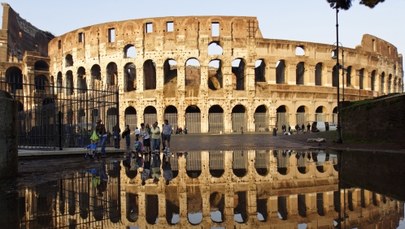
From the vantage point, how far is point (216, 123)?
34.3 metres

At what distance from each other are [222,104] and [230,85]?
183cm

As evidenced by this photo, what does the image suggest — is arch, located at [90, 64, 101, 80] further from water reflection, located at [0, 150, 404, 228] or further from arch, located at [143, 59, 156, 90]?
water reflection, located at [0, 150, 404, 228]

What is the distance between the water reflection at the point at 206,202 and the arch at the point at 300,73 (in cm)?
3106

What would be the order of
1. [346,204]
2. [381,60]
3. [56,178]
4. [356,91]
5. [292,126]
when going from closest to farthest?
[346,204] < [56,178] < [292,126] < [356,91] < [381,60]

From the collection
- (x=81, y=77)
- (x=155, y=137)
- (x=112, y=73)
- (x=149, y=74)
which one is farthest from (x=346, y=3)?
(x=81, y=77)

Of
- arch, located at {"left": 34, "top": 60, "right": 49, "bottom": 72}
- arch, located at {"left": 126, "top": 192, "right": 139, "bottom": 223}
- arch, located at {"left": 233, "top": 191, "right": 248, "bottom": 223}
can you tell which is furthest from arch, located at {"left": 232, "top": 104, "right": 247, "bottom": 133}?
arch, located at {"left": 126, "top": 192, "right": 139, "bottom": 223}

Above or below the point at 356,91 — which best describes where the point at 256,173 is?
below

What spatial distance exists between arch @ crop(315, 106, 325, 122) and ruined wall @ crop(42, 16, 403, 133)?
11cm

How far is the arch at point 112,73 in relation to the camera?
3666 cm

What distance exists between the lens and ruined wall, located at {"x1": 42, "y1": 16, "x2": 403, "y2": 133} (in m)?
34.0

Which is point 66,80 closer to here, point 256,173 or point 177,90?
point 177,90

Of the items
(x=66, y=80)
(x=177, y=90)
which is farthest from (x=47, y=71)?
(x=177, y=90)

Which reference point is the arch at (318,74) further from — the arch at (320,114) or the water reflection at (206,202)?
the water reflection at (206,202)

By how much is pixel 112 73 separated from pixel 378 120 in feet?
92.5
